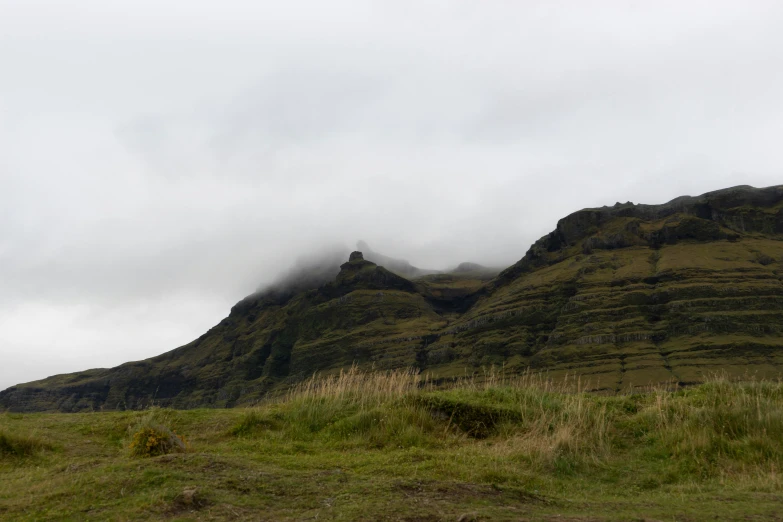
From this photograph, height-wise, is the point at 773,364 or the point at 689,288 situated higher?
the point at 689,288

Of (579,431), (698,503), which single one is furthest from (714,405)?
(698,503)

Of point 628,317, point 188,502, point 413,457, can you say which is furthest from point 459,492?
point 628,317

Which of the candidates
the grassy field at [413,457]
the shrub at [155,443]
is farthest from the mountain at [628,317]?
the shrub at [155,443]

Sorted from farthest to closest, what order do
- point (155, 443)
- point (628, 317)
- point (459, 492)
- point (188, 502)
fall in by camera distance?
point (628, 317) < point (155, 443) < point (459, 492) < point (188, 502)

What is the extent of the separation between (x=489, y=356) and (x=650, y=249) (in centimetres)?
6392

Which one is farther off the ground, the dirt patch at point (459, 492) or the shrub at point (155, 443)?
the shrub at point (155, 443)

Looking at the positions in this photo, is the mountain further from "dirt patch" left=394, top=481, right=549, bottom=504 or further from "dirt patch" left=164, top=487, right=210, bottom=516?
"dirt patch" left=164, top=487, right=210, bottom=516

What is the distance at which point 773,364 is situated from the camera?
106625 mm

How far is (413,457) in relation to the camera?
11.1 meters

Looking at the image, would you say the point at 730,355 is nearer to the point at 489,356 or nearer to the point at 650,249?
the point at 489,356

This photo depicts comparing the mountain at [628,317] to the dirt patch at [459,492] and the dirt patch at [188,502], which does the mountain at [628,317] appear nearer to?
the dirt patch at [459,492]

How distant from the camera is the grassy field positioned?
26.0ft

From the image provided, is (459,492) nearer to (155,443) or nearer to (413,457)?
(413,457)

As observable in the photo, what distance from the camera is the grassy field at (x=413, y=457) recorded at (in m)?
7.93
